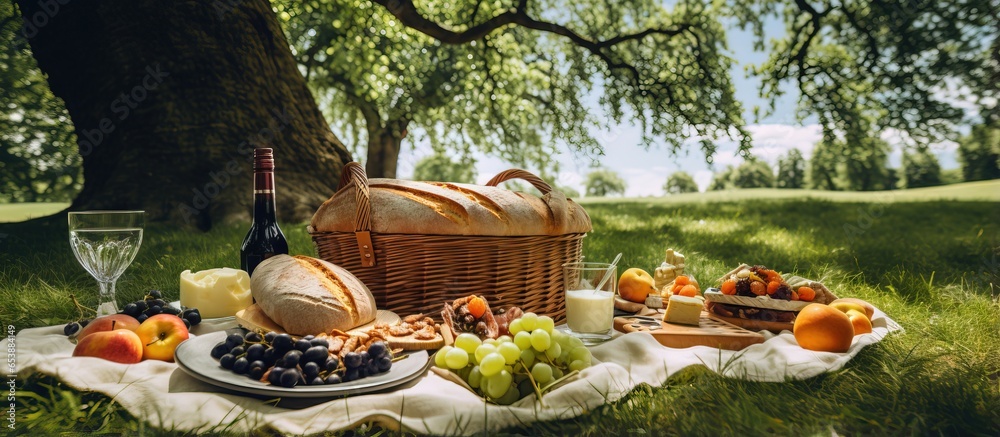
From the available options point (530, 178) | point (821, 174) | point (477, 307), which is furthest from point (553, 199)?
point (821, 174)

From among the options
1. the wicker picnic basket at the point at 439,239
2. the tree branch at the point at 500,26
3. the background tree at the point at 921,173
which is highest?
the tree branch at the point at 500,26

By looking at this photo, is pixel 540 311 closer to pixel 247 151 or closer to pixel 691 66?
pixel 247 151

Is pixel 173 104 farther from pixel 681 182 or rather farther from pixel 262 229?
pixel 681 182

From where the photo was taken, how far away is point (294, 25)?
11.8 meters

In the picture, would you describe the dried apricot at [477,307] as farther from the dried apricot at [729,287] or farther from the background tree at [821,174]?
the background tree at [821,174]

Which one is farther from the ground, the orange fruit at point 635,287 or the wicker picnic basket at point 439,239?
the wicker picnic basket at point 439,239

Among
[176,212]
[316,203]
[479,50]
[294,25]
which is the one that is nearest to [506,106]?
[479,50]

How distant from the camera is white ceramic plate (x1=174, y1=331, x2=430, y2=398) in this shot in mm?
1658

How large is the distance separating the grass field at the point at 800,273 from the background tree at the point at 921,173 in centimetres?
924

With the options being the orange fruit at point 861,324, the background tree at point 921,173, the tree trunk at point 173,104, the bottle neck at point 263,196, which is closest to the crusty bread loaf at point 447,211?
the bottle neck at point 263,196

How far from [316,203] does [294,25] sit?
667 cm

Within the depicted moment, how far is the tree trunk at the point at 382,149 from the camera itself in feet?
44.6

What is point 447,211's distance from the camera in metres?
2.40

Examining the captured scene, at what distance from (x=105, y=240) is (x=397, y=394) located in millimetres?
1538
